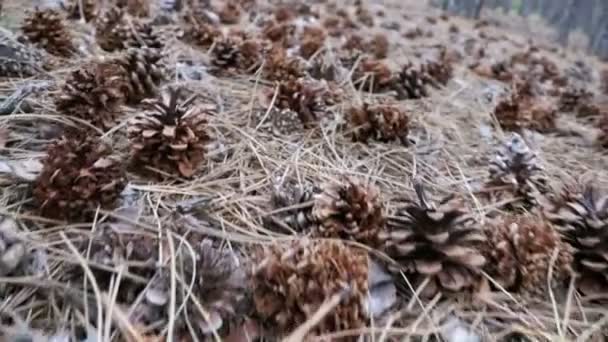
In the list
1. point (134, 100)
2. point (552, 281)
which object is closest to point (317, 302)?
point (552, 281)

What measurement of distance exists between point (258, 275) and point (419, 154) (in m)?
0.69

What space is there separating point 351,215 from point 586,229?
0.40m

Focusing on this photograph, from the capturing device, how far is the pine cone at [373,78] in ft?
5.53

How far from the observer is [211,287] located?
62cm

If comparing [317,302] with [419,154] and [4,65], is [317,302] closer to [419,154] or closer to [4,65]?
[419,154]

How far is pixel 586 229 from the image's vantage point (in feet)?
2.68

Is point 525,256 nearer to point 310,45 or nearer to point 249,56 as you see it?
point 249,56

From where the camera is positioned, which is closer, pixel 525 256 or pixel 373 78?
pixel 525 256

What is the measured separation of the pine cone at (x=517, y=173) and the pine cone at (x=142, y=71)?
0.84 meters

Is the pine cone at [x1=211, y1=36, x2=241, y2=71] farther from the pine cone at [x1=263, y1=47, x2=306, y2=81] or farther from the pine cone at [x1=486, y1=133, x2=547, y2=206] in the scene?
the pine cone at [x1=486, y1=133, x2=547, y2=206]

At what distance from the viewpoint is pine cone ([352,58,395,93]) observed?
1.69 metres

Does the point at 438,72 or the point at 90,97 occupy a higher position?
the point at 90,97

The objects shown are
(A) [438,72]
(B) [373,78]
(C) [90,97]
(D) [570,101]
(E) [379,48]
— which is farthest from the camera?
(E) [379,48]

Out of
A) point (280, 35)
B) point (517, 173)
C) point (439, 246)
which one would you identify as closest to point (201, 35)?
point (280, 35)
